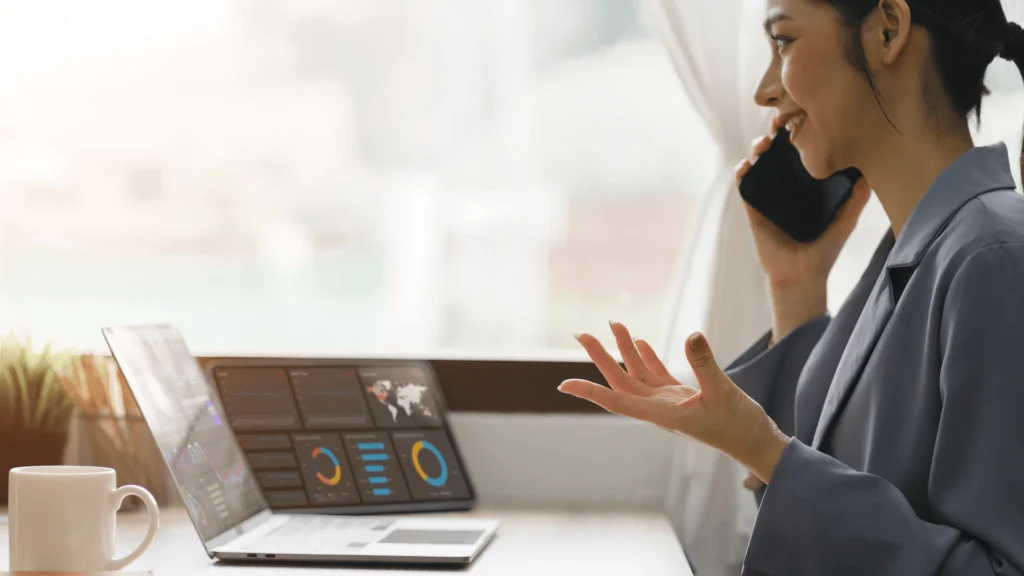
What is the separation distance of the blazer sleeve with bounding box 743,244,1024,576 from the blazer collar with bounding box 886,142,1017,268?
0.33ft

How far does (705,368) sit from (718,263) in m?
0.72

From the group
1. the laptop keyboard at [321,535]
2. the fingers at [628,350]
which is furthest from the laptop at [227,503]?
the fingers at [628,350]

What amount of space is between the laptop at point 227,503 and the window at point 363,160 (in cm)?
56

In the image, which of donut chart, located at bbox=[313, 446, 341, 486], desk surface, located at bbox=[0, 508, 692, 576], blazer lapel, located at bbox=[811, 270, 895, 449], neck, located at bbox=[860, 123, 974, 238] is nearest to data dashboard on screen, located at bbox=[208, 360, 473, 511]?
donut chart, located at bbox=[313, 446, 341, 486]

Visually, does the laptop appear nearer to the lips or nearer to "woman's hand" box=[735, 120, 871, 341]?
"woman's hand" box=[735, 120, 871, 341]

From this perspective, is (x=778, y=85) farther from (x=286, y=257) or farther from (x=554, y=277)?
(x=286, y=257)

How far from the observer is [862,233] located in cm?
179

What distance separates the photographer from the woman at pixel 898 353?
30.5 inches

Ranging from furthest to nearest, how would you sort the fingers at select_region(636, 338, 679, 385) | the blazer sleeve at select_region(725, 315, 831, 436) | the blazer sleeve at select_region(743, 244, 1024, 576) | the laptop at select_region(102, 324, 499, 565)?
the blazer sleeve at select_region(725, 315, 831, 436) < the laptop at select_region(102, 324, 499, 565) < the fingers at select_region(636, 338, 679, 385) < the blazer sleeve at select_region(743, 244, 1024, 576)

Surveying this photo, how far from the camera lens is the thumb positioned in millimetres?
806

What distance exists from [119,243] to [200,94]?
376mm

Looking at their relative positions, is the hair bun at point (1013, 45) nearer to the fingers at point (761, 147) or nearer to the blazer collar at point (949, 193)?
the blazer collar at point (949, 193)

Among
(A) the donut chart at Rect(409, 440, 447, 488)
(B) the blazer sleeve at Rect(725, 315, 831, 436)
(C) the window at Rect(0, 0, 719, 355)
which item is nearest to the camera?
(B) the blazer sleeve at Rect(725, 315, 831, 436)

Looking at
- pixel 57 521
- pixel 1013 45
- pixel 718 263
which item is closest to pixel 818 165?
pixel 1013 45
